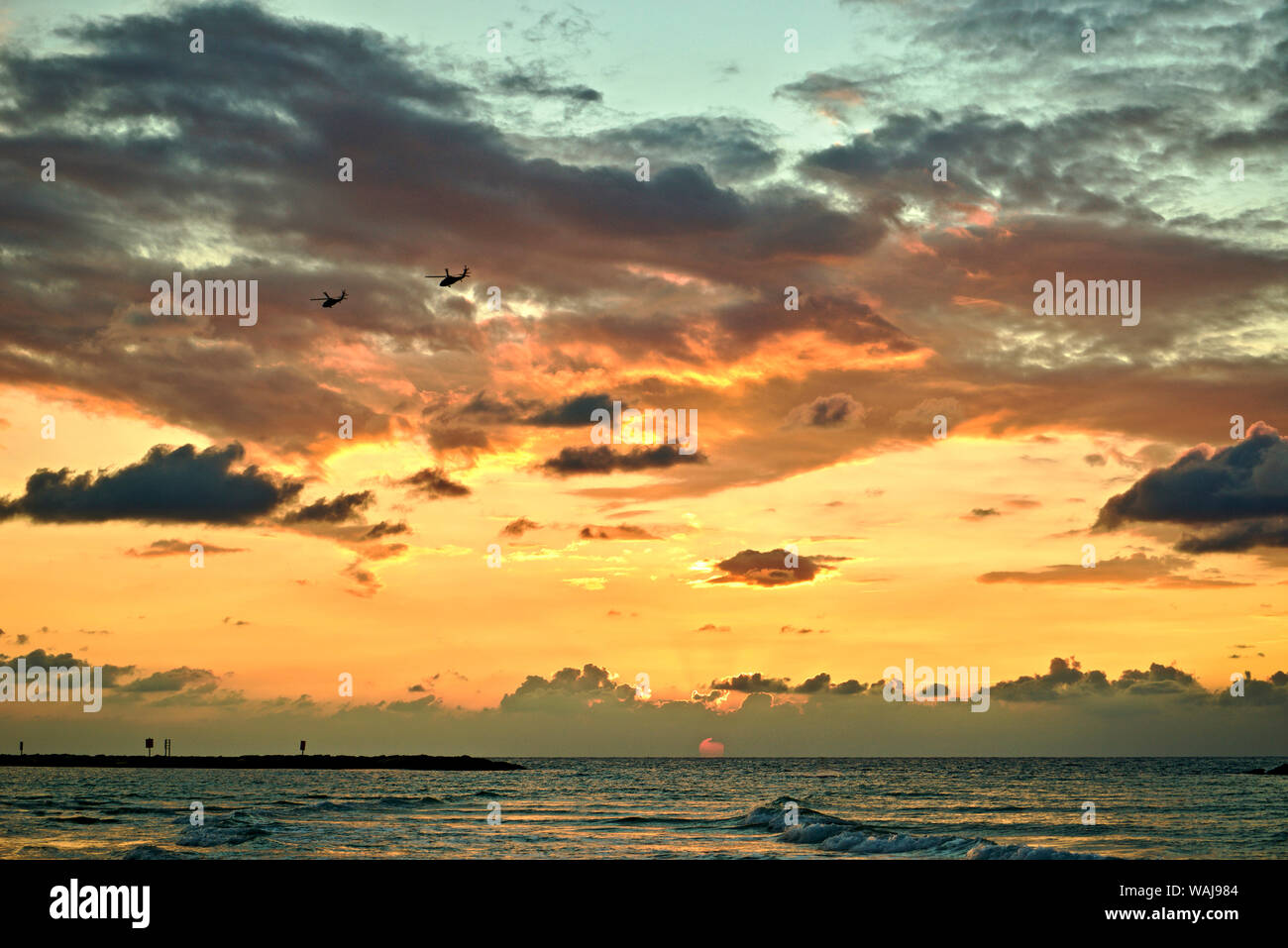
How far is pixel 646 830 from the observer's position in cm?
5459

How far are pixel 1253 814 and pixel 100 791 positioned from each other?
9393 cm
